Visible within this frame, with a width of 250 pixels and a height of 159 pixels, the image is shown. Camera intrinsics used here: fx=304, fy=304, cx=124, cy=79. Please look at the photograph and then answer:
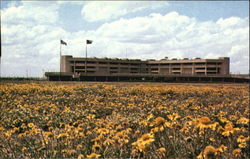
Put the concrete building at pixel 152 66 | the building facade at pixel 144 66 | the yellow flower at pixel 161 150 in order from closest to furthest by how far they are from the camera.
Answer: the yellow flower at pixel 161 150, the concrete building at pixel 152 66, the building facade at pixel 144 66

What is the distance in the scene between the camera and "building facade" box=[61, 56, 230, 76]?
11988 cm

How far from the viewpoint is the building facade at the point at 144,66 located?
120 m

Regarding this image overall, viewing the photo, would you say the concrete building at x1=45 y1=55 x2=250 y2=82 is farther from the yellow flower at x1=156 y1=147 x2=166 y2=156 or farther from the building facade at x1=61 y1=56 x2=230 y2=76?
the yellow flower at x1=156 y1=147 x2=166 y2=156

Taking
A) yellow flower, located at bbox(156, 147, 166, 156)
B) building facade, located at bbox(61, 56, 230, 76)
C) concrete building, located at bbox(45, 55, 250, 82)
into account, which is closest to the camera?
yellow flower, located at bbox(156, 147, 166, 156)

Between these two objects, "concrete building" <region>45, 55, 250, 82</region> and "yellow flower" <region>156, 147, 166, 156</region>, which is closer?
"yellow flower" <region>156, 147, 166, 156</region>

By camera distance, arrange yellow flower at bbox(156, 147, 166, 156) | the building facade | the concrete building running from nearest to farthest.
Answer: yellow flower at bbox(156, 147, 166, 156) → the concrete building → the building facade

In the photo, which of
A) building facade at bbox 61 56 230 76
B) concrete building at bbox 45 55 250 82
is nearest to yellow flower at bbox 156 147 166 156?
concrete building at bbox 45 55 250 82

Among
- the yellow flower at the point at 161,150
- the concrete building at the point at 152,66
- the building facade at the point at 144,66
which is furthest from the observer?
the building facade at the point at 144,66

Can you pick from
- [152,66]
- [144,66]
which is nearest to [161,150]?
[144,66]

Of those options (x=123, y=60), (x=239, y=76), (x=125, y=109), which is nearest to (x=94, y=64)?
(x=123, y=60)

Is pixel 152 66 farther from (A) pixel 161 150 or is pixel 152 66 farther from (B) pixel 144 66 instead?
(A) pixel 161 150

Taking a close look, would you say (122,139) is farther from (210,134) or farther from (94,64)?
(94,64)

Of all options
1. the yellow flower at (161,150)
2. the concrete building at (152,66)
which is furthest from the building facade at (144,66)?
the yellow flower at (161,150)

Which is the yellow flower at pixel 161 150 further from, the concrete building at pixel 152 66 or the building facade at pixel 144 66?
the building facade at pixel 144 66
